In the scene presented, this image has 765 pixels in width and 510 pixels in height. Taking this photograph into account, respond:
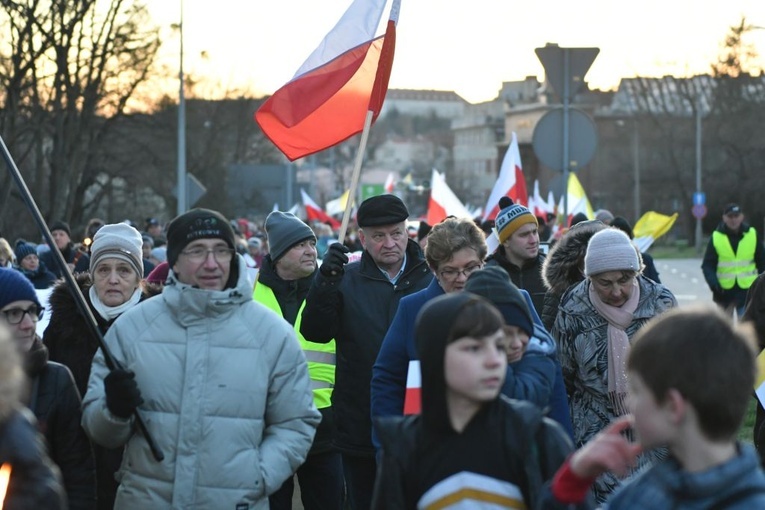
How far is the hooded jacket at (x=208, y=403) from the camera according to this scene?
15.3ft

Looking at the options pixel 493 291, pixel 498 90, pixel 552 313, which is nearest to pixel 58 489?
pixel 493 291

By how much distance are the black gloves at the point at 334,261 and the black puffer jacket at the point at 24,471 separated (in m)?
3.23

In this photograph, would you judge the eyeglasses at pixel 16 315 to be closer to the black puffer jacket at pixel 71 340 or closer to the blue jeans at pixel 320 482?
the black puffer jacket at pixel 71 340

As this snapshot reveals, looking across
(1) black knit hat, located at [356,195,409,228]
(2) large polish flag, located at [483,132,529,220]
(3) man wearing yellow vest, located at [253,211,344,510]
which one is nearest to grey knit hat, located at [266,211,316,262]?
(3) man wearing yellow vest, located at [253,211,344,510]

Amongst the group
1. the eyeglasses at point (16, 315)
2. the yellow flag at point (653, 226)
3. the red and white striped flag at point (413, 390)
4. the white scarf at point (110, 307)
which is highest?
the eyeglasses at point (16, 315)

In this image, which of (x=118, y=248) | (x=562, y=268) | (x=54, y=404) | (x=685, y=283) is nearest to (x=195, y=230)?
(x=54, y=404)

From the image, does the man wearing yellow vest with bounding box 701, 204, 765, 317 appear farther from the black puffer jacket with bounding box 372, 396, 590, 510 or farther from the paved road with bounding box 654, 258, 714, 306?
the black puffer jacket with bounding box 372, 396, 590, 510

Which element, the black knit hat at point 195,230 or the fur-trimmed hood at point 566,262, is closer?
the black knit hat at point 195,230

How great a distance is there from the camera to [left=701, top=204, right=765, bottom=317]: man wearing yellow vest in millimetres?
17125

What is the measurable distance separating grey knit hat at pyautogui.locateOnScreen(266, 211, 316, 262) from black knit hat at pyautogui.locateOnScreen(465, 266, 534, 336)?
9.91 feet

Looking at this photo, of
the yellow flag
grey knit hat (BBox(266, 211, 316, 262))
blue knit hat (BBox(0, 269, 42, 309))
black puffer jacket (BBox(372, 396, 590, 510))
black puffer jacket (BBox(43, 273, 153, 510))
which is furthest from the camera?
the yellow flag

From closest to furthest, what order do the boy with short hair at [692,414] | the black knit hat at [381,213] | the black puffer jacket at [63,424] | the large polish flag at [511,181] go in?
1. the boy with short hair at [692,414]
2. the black puffer jacket at [63,424]
3. the black knit hat at [381,213]
4. the large polish flag at [511,181]

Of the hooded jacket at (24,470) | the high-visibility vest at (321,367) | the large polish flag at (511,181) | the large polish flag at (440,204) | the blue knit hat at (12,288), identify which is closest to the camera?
the hooded jacket at (24,470)

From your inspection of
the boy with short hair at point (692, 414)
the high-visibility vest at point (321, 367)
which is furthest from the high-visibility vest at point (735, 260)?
the boy with short hair at point (692, 414)
